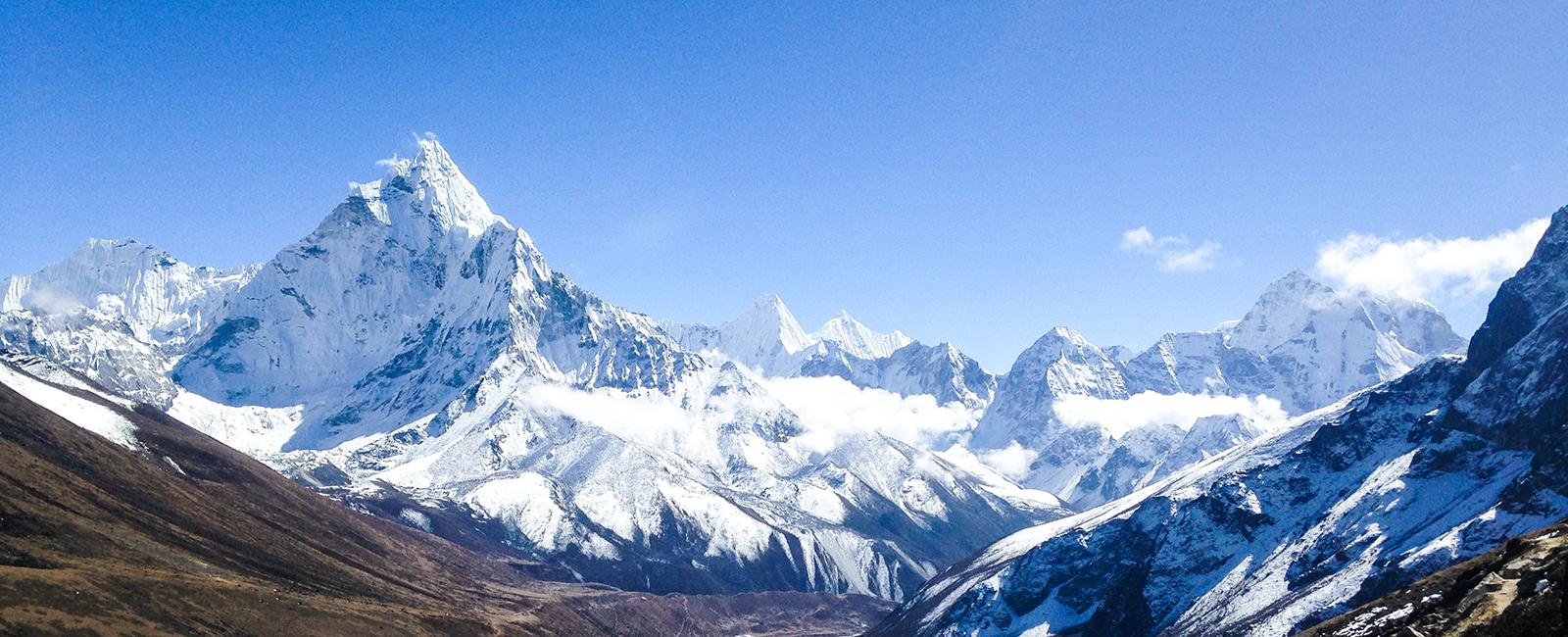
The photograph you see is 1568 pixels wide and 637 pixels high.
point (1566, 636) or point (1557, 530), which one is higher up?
point (1557, 530)

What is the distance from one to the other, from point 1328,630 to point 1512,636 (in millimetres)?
43132

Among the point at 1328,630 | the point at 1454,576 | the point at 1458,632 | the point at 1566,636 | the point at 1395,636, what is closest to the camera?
the point at 1566,636

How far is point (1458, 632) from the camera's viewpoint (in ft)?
284

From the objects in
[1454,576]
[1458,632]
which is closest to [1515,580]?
[1458,632]

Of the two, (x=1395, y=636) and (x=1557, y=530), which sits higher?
(x=1557, y=530)

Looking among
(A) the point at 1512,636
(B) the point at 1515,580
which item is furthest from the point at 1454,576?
(A) the point at 1512,636

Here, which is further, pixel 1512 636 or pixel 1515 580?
pixel 1515 580

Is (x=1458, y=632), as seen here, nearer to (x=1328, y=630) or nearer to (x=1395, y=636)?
(x=1395, y=636)

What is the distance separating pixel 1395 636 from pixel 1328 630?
31945 millimetres

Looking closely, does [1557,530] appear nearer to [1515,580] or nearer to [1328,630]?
[1515,580]

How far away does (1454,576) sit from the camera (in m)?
113

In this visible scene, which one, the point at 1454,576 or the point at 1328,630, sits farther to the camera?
the point at 1328,630

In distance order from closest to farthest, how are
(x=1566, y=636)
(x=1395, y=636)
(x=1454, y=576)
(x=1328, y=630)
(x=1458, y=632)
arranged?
(x=1566, y=636) → (x=1458, y=632) → (x=1395, y=636) → (x=1454, y=576) → (x=1328, y=630)

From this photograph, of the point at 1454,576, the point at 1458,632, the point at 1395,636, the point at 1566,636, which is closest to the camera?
the point at 1566,636
